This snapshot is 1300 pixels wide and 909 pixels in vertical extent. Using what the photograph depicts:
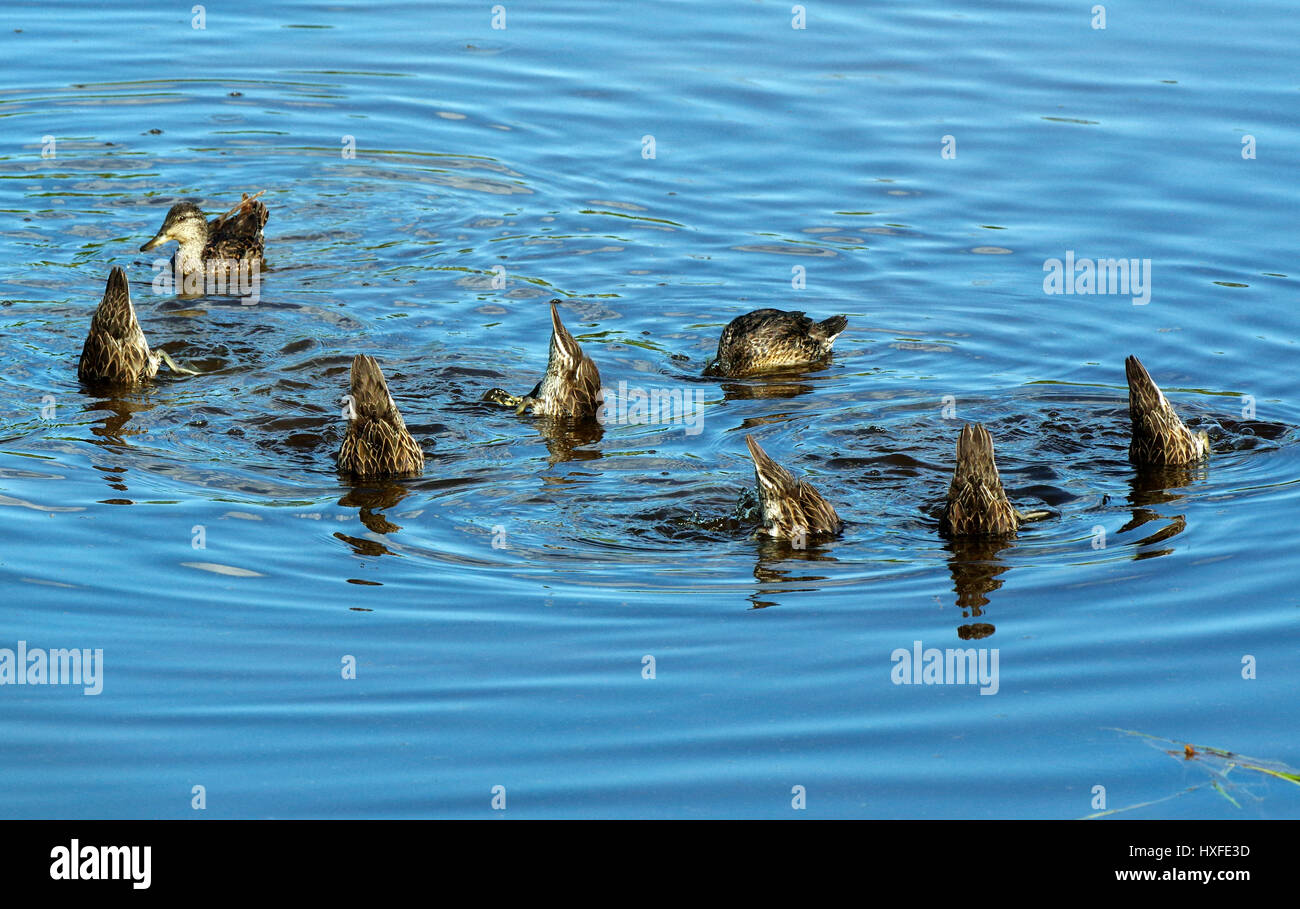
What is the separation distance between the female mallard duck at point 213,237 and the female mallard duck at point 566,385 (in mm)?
4075

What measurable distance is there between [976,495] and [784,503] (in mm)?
1149

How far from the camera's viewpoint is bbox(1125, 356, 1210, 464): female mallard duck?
10.9m

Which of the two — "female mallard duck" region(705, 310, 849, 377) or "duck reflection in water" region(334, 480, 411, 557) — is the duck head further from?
"duck reflection in water" region(334, 480, 411, 557)

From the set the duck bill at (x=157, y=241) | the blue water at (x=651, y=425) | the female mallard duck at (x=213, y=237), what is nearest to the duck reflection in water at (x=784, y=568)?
the blue water at (x=651, y=425)

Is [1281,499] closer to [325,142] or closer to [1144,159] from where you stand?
[1144,159]

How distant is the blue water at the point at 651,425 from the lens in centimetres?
730

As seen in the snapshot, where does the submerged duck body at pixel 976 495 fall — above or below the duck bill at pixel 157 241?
below

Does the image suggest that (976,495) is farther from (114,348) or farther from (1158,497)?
(114,348)

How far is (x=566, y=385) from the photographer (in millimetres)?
11930

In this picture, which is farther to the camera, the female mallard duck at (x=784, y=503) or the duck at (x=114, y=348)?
the duck at (x=114, y=348)

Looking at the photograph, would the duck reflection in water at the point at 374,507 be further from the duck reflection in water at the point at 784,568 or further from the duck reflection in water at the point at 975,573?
the duck reflection in water at the point at 975,573

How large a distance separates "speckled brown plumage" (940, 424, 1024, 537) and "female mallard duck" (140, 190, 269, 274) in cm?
764

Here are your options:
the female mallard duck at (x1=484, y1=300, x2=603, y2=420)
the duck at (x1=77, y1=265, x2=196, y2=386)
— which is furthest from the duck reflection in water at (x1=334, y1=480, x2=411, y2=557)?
the duck at (x1=77, y1=265, x2=196, y2=386)

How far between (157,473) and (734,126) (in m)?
9.68
